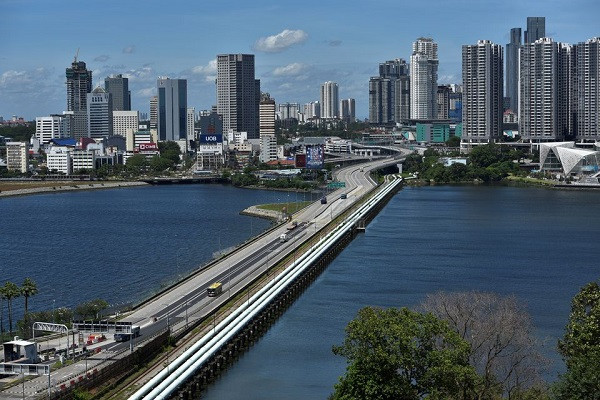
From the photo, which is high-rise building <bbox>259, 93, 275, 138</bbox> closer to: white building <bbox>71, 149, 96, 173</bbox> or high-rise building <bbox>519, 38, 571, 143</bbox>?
white building <bbox>71, 149, 96, 173</bbox>

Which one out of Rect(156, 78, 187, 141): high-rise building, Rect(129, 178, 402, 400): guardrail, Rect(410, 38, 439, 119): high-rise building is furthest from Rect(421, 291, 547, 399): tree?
Rect(410, 38, 439, 119): high-rise building

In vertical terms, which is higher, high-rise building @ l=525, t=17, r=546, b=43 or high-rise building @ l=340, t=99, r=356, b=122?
high-rise building @ l=525, t=17, r=546, b=43

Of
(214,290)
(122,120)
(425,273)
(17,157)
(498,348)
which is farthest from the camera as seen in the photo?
(122,120)

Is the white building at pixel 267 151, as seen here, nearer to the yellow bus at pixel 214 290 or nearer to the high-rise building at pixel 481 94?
the high-rise building at pixel 481 94

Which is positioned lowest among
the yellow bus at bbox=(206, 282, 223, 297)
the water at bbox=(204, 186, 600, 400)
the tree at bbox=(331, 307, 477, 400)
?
the water at bbox=(204, 186, 600, 400)

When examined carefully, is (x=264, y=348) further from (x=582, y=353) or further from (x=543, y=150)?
(x=543, y=150)

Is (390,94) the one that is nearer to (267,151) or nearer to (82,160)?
(267,151)

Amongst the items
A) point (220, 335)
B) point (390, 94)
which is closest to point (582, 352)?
point (220, 335)
